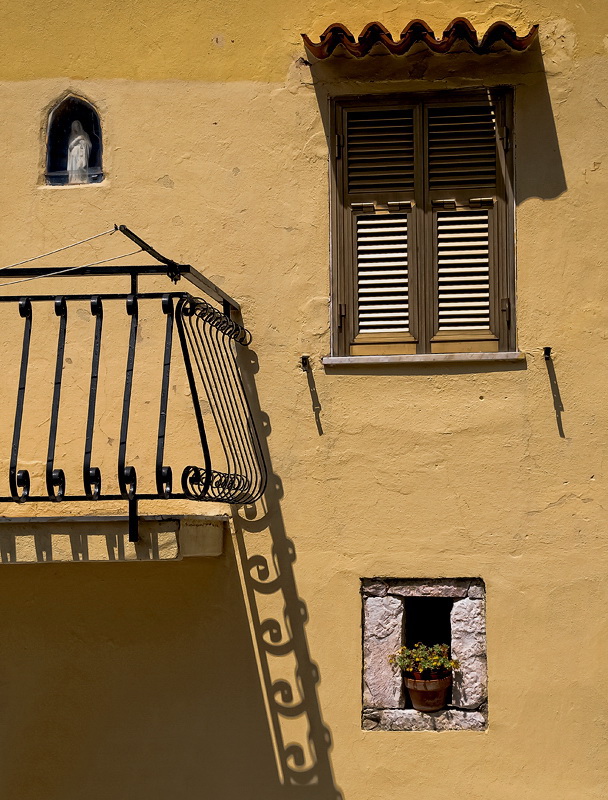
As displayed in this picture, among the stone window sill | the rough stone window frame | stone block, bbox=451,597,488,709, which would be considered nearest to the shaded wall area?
the rough stone window frame

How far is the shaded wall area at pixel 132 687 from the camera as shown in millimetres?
5480

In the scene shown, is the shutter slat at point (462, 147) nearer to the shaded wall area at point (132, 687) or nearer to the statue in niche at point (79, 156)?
the statue in niche at point (79, 156)

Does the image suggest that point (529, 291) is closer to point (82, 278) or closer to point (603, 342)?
point (603, 342)

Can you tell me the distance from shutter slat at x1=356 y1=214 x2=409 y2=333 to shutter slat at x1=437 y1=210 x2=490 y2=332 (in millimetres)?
184

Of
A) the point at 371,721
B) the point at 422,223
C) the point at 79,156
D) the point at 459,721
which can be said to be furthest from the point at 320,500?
the point at 79,156

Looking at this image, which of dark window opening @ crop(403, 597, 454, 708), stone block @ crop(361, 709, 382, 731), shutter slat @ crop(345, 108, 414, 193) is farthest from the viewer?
dark window opening @ crop(403, 597, 454, 708)

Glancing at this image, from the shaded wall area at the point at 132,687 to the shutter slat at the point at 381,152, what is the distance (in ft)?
6.58

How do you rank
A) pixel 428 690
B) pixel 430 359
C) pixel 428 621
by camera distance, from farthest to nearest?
pixel 428 621 → pixel 430 359 → pixel 428 690

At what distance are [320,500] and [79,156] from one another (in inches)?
85.4

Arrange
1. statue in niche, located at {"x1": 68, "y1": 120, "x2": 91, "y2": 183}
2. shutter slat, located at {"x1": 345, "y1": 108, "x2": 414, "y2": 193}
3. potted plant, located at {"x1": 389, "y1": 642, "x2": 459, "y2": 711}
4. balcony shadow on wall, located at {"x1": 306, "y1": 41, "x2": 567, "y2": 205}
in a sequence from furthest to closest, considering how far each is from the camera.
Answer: statue in niche, located at {"x1": 68, "y1": 120, "x2": 91, "y2": 183} → shutter slat, located at {"x1": 345, "y1": 108, "x2": 414, "y2": 193} → balcony shadow on wall, located at {"x1": 306, "y1": 41, "x2": 567, "y2": 205} → potted plant, located at {"x1": 389, "y1": 642, "x2": 459, "y2": 711}

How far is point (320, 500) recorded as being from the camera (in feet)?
18.3

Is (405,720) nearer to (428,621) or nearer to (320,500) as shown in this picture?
(428,621)

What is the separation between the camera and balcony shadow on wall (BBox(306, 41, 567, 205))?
5.63 meters

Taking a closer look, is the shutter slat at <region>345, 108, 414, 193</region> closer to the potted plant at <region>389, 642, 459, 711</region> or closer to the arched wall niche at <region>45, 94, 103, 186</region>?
the arched wall niche at <region>45, 94, 103, 186</region>
